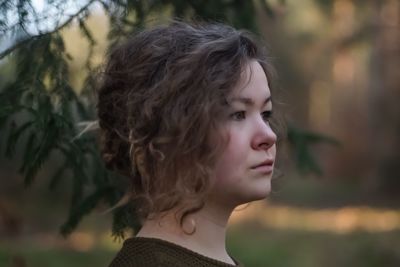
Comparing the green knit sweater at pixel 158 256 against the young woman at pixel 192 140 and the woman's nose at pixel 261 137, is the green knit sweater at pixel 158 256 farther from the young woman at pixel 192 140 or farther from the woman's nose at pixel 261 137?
the woman's nose at pixel 261 137

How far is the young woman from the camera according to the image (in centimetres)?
187

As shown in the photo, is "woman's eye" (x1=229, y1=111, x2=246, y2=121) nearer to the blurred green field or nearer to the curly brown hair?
the curly brown hair

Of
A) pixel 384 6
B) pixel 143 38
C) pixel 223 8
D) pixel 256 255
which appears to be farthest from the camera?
pixel 384 6

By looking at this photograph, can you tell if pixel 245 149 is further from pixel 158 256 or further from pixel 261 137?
pixel 158 256

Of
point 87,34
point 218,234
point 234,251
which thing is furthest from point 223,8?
point 234,251

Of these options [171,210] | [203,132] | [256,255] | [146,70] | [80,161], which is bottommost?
[256,255]

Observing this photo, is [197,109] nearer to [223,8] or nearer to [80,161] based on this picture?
[80,161]

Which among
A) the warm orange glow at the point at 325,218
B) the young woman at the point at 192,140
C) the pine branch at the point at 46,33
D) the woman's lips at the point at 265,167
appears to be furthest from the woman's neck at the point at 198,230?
the warm orange glow at the point at 325,218

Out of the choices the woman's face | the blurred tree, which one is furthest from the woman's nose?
the blurred tree

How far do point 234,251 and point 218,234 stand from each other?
770cm

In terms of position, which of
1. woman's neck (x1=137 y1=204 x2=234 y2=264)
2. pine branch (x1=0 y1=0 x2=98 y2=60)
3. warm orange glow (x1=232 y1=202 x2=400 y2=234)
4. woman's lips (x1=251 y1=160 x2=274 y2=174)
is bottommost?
warm orange glow (x1=232 y1=202 x2=400 y2=234)

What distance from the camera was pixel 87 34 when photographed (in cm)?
265

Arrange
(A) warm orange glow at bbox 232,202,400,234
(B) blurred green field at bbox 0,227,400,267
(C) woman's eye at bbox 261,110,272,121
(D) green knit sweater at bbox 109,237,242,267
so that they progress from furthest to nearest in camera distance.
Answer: (A) warm orange glow at bbox 232,202,400,234
(B) blurred green field at bbox 0,227,400,267
(C) woman's eye at bbox 261,110,272,121
(D) green knit sweater at bbox 109,237,242,267

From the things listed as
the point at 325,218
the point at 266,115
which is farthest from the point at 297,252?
the point at 266,115
